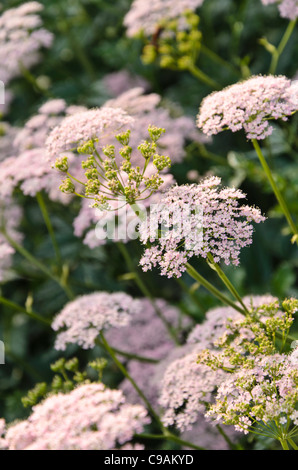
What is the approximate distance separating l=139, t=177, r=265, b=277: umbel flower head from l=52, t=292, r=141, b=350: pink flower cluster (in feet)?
1.96

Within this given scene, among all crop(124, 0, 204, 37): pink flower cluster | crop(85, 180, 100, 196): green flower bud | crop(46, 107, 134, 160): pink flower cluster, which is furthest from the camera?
crop(124, 0, 204, 37): pink flower cluster

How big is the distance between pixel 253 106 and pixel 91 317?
1025 millimetres

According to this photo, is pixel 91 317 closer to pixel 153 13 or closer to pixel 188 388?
pixel 188 388

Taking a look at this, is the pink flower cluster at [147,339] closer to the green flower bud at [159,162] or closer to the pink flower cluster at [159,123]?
the pink flower cluster at [159,123]

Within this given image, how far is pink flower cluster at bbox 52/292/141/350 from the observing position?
230 centimetres

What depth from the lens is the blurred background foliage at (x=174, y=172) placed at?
329cm

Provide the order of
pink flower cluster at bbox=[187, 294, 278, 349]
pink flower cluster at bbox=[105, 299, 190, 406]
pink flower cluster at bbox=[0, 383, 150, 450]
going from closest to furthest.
→ pink flower cluster at bbox=[0, 383, 150, 450] → pink flower cluster at bbox=[187, 294, 278, 349] → pink flower cluster at bbox=[105, 299, 190, 406]

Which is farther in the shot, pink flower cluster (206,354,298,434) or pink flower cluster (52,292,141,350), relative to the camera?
pink flower cluster (52,292,141,350)

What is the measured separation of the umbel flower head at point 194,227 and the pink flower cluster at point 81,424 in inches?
16.7

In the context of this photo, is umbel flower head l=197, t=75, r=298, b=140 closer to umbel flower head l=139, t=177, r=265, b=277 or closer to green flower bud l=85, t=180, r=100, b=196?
umbel flower head l=139, t=177, r=265, b=277

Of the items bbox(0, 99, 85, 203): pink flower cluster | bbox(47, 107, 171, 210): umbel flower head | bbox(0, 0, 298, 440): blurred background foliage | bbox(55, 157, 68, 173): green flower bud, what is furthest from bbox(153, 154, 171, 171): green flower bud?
bbox(0, 0, 298, 440): blurred background foliage

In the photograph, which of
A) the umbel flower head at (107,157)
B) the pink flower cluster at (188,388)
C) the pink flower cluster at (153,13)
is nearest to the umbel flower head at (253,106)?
the umbel flower head at (107,157)

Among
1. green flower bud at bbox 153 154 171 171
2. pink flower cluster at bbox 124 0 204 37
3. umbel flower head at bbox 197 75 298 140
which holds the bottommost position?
green flower bud at bbox 153 154 171 171
